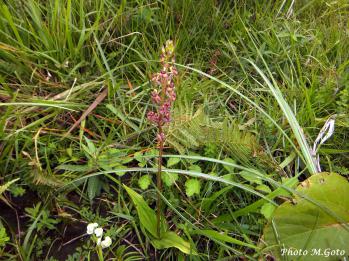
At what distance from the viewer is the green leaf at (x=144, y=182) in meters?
1.41

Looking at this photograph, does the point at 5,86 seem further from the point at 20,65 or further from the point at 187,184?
the point at 187,184

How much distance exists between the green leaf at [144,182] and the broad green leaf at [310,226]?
438 millimetres

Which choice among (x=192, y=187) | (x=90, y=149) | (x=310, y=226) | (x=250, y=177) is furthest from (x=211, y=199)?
(x=90, y=149)

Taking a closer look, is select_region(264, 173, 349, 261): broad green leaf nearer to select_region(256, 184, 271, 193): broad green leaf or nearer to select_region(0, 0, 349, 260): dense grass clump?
select_region(0, 0, 349, 260): dense grass clump

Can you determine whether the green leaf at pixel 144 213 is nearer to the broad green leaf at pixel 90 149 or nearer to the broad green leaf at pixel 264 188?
the broad green leaf at pixel 90 149

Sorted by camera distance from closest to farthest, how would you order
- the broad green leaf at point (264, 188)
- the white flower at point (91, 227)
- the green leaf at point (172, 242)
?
the white flower at point (91, 227) < the green leaf at point (172, 242) < the broad green leaf at point (264, 188)

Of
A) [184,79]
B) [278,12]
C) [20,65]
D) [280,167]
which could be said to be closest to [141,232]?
[280,167]

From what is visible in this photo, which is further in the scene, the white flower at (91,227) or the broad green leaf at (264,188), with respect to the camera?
the broad green leaf at (264,188)

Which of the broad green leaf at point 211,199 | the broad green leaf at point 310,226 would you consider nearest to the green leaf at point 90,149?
the broad green leaf at point 211,199

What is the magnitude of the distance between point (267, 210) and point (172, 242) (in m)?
0.34

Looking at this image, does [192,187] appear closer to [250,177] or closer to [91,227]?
[250,177]

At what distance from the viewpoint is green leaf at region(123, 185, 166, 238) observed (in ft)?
4.25

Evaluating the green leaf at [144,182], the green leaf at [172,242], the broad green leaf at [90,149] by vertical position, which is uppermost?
the broad green leaf at [90,149]

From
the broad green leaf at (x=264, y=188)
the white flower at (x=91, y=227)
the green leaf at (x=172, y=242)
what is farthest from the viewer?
the broad green leaf at (x=264, y=188)
